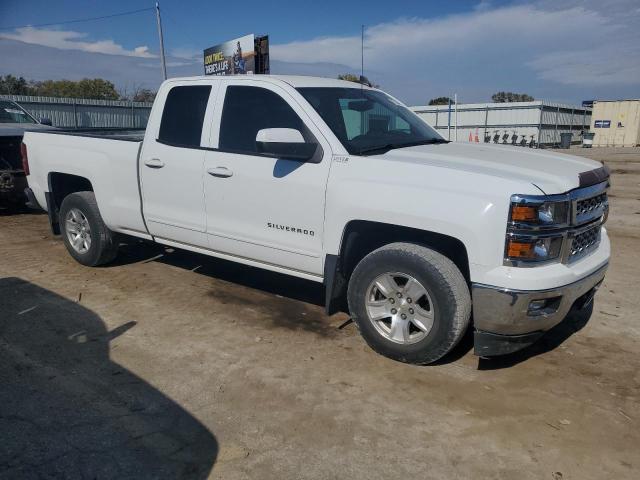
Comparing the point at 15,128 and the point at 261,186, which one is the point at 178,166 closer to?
the point at 261,186

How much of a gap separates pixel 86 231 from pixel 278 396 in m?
3.63

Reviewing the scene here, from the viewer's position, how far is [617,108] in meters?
39.4

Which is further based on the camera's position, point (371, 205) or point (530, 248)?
point (371, 205)

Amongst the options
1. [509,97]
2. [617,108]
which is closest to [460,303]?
[617,108]

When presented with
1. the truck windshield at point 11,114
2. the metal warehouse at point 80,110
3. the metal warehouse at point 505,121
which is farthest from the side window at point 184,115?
the metal warehouse at point 505,121

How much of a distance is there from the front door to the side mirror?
0.08 m

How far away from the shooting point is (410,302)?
3.77 meters

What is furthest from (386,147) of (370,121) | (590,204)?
(590,204)

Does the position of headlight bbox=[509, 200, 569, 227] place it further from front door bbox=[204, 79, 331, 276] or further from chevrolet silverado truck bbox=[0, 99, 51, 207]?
chevrolet silverado truck bbox=[0, 99, 51, 207]

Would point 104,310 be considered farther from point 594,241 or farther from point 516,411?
point 594,241

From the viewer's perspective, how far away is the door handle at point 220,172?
4.51 meters

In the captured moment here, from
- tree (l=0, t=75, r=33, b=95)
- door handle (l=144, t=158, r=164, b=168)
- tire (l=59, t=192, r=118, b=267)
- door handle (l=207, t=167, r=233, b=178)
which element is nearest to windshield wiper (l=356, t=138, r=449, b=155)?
door handle (l=207, t=167, r=233, b=178)

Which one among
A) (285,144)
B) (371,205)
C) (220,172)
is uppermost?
(285,144)

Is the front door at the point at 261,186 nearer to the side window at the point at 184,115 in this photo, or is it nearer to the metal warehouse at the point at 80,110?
the side window at the point at 184,115
